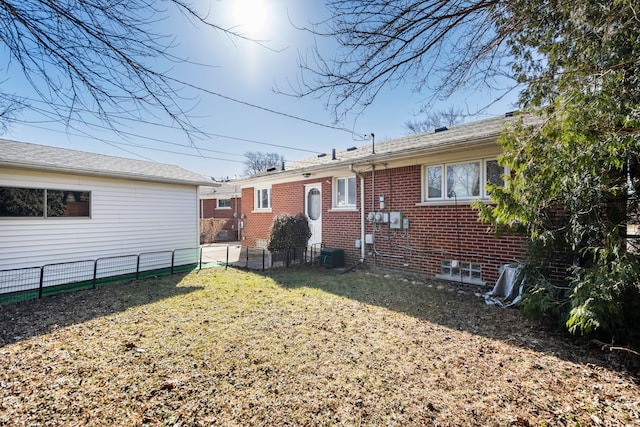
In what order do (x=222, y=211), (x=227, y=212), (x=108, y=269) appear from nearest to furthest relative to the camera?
(x=108, y=269) → (x=227, y=212) → (x=222, y=211)

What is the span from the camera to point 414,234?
25.1ft

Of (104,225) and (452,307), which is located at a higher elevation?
(104,225)

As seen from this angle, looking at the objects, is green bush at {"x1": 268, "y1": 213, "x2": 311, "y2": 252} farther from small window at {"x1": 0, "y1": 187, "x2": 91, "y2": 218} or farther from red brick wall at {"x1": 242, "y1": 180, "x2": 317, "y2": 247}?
small window at {"x1": 0, "y1": 187, "x2": 91, "y2": 218}

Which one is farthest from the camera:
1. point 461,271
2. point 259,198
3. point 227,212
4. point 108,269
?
point 227,212

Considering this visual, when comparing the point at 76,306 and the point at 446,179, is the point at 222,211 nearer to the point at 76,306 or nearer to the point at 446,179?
the point at 76,306

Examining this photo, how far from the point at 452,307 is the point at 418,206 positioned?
2950 mm

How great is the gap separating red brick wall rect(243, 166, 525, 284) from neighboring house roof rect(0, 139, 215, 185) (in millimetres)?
4682

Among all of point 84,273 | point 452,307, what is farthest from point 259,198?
point 452,307

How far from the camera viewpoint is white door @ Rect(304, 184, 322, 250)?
10.3 meters

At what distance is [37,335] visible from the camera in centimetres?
412

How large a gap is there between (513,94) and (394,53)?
6.11 feet

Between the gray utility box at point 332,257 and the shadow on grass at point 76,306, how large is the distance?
3.73m

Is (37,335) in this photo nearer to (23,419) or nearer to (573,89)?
(23,419)

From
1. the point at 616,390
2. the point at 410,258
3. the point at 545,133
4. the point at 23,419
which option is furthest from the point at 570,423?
the point at 410,258
